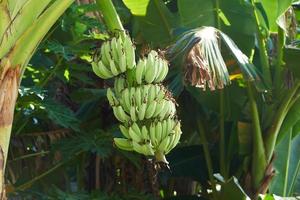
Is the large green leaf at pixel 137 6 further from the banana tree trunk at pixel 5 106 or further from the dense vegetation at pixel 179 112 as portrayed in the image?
the banana tree trunk at pixel 5 106

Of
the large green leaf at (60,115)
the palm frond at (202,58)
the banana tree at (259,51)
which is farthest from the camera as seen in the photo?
the banana tree at (259,51)

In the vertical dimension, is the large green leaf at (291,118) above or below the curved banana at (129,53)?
below

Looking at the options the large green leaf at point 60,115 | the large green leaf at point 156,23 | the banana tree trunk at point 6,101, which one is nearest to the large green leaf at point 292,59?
the large green leaf at point 156,23

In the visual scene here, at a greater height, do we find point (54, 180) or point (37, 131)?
point (37, 131)

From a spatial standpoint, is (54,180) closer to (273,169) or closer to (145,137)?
(273,169)

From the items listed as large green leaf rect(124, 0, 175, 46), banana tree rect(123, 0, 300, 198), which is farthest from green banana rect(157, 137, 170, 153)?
large green leaf rect(124, 0, 175, 46)

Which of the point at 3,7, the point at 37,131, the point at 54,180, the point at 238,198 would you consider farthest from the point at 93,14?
the point at 3,7
